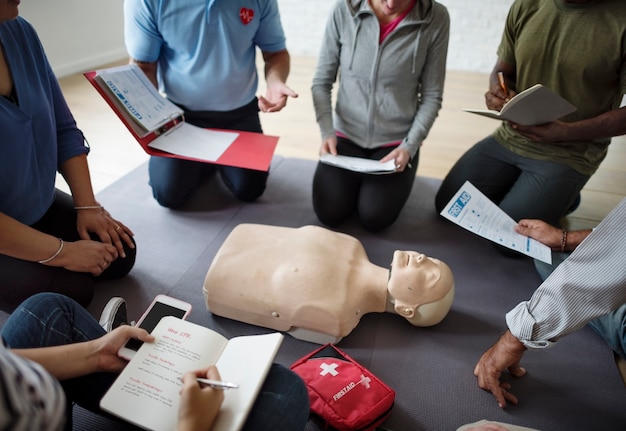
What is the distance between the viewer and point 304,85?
3.25 meters

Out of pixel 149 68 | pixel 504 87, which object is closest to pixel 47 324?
pixel 149 68

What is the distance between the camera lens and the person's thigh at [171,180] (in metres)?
1.74

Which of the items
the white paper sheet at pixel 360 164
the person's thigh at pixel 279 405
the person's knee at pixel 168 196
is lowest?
the person's knee at pixel 168 196

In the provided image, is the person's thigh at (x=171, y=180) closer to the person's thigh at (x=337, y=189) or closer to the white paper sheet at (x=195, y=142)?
the white paper sheet at (x=195, y=142)

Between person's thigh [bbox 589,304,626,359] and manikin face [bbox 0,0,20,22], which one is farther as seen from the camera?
person's thigh [bbox 589,304,626,359]

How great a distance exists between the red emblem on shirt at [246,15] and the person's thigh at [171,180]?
0.62 meters

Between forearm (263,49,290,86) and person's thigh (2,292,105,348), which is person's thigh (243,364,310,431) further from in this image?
forearm (263,49,290,86)

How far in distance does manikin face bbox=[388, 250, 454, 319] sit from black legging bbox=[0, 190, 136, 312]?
36.1 inches

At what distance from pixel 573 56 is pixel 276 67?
1.09 m

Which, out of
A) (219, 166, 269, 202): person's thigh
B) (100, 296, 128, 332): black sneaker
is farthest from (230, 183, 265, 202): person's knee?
(100, 296, 128, 332): black sneaker

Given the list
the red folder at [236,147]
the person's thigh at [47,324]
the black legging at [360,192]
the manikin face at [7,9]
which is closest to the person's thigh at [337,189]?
the black legging at [360,192]

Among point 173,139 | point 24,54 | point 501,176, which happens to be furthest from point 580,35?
point 24,54

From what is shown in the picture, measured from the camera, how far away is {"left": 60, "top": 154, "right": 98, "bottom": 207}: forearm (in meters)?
1.28

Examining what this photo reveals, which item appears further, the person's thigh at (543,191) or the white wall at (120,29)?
the white wall at (120,29)
